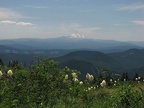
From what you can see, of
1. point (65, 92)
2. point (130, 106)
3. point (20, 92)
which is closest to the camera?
point (130, 106)

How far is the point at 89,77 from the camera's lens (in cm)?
977

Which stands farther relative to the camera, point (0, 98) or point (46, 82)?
point (46, 82)

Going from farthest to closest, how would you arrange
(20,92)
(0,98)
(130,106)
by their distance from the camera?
(20,92) < (0,98) < (130,106)

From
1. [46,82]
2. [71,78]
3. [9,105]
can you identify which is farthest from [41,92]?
[9,105]

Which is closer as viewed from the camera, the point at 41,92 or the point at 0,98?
the point at 0,98

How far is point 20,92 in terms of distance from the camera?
898 cm

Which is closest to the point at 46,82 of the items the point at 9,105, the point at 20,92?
the point at 20,92

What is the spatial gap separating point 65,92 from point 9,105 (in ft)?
10.9

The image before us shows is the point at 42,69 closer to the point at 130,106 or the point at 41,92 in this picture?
the point at 41,92

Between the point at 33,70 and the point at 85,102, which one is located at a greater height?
the point at 33,70

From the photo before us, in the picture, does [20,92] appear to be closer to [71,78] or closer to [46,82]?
[46,82]

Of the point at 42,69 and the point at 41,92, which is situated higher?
the point at 42,69

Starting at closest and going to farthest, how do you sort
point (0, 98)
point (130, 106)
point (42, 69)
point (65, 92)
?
point (130, 106)
point (0, 98)
point (65, 92)
point (42, 69)

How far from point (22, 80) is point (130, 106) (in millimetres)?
4177
